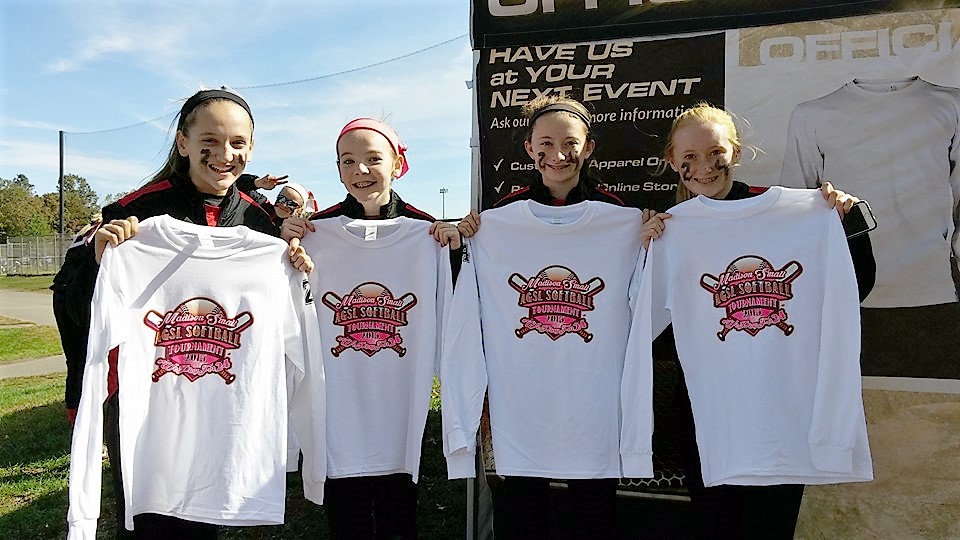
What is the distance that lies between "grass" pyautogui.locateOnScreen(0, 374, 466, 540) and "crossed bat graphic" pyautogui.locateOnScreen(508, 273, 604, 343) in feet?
2.33

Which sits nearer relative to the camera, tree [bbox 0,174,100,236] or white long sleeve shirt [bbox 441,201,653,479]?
white long sleeve shirt [bbox 441,201,653,479]

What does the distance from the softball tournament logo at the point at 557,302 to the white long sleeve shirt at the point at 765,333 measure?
8.5 inches

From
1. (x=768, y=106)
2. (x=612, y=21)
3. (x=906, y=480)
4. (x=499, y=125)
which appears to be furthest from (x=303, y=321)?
(x=906, y=480)

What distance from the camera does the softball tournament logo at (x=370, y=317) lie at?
108 inches

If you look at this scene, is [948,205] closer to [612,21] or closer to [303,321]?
[612,21]

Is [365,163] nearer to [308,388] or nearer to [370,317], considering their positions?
[370,317]

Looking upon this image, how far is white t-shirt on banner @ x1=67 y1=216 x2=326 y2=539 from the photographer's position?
234cm

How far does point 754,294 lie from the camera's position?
99.8 inches

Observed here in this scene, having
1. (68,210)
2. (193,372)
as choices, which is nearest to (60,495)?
(193,372)

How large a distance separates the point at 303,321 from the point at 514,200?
3.49ft

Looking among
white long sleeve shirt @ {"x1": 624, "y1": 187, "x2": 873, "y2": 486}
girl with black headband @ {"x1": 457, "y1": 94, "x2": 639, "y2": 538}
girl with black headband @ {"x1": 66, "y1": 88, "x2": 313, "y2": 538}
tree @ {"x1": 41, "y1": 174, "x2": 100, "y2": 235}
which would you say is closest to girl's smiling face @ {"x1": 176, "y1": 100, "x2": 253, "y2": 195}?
girl with black headband @ {"x1": 66, "y1": 88, "x2": 313, "y2": 538}

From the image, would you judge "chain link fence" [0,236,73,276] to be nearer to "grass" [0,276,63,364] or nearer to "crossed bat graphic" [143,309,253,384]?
"grass" [0,276,63,364]

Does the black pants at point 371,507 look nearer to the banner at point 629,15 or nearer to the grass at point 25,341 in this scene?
the banner at point 629,15

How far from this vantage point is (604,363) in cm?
260
